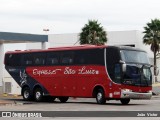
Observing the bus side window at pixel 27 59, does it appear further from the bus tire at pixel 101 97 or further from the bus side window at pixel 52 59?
the bus tire at pixel 101 97

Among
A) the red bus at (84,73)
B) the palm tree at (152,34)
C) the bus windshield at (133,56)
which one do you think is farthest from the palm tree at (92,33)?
the bus windshield at (133,56)

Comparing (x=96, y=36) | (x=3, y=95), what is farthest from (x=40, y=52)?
(x=96, y=36)

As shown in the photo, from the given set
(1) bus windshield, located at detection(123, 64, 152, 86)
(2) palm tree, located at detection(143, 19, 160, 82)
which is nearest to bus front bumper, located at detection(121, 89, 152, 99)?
(1) bus windshield, located at detection(123, 64, 152, 86)

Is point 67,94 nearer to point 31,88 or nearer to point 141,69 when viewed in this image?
point 31,88

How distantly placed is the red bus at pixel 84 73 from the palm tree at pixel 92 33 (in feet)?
85.5

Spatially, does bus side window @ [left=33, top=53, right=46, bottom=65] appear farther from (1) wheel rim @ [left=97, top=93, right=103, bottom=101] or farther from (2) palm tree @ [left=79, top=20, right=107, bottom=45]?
(2) palm tree @ [left=79, top=20, right=107, bottom=45]

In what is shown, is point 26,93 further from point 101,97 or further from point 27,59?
point 101,97

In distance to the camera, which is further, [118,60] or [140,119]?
[118,60]

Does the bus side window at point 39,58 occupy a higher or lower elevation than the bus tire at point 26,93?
higher

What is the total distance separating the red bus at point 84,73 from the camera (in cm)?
3153

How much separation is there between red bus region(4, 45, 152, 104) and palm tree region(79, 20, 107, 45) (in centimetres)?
2605

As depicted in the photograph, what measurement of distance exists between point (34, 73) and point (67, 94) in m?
2.97

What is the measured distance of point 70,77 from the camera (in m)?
34.1

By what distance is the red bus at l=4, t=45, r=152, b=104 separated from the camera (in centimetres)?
3153
